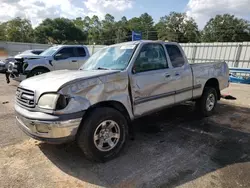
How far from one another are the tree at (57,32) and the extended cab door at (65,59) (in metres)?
67.2

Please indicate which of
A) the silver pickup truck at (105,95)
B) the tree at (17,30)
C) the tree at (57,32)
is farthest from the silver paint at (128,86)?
the tree at (57,32)

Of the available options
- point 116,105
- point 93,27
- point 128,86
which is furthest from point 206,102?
point 93,27

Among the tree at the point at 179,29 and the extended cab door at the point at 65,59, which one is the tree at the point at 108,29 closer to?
the tree at the point at 179,29

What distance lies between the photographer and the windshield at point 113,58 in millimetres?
3720

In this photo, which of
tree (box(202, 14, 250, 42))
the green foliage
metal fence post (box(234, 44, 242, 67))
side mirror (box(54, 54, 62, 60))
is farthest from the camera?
the green foliage

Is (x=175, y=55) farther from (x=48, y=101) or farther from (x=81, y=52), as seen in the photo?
(x=81, y=52)

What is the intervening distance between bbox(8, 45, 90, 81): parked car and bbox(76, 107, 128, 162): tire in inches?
274

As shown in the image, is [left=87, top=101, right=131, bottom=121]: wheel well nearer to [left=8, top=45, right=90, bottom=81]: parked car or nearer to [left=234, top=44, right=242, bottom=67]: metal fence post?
[left=8, top=45, right=90, bottom=81]: parked car

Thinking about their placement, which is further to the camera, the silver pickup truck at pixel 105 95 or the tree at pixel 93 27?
the tree at pixel 93 27

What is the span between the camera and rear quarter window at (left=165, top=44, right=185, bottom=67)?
174 inches

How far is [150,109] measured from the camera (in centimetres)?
391

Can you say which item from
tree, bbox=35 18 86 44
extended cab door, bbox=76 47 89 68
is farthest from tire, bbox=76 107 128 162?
tree, bbox=35 18 86 44

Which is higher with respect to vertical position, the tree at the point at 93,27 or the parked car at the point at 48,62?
the tree at the point at 93,27

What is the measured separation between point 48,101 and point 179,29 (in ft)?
225
